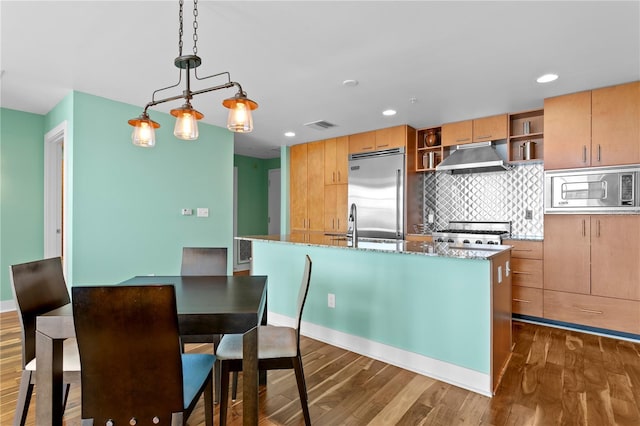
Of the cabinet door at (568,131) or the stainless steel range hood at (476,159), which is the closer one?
the cabinet door at (568,131)

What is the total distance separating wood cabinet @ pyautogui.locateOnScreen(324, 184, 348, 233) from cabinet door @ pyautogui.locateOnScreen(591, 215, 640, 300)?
118 inches

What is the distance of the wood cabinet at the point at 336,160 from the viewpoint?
5141 millimetres

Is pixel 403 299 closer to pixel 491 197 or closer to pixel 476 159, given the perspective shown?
pixel 476 159

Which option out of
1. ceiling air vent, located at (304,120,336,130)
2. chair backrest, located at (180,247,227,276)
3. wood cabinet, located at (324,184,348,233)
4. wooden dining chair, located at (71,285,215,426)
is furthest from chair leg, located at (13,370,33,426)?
wood cabinet, located at (324,184,348,233)

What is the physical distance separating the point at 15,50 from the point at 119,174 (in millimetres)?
1376

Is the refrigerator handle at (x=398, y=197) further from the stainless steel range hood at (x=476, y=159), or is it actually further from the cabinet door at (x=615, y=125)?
the cabinet door at (x=615, y=125)

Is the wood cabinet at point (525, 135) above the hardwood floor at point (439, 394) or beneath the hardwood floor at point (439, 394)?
above

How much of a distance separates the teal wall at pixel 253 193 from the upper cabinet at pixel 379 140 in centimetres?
254

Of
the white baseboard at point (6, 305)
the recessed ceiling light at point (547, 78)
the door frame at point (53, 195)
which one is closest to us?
the recessed ceiling light at point (547, 78)

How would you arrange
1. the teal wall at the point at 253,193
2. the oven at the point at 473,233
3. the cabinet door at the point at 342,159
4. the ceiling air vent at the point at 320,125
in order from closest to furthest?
1. the oven at the point at 473,233
2. the ceiling air vent at the point at 320,125
3. the cabinet door at the point at 342,159
4. the teal wall at the point at 253,193

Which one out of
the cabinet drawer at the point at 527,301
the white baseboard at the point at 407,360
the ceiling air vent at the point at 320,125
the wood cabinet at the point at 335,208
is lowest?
the white baseboard at the point at 407,360

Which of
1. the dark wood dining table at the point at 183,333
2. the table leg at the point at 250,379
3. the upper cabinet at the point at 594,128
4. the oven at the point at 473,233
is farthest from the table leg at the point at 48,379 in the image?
the upper cabinet at the point at 594,128

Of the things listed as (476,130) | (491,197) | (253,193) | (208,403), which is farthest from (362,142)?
(208,403)

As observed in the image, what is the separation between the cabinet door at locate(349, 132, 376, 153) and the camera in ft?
15.8
